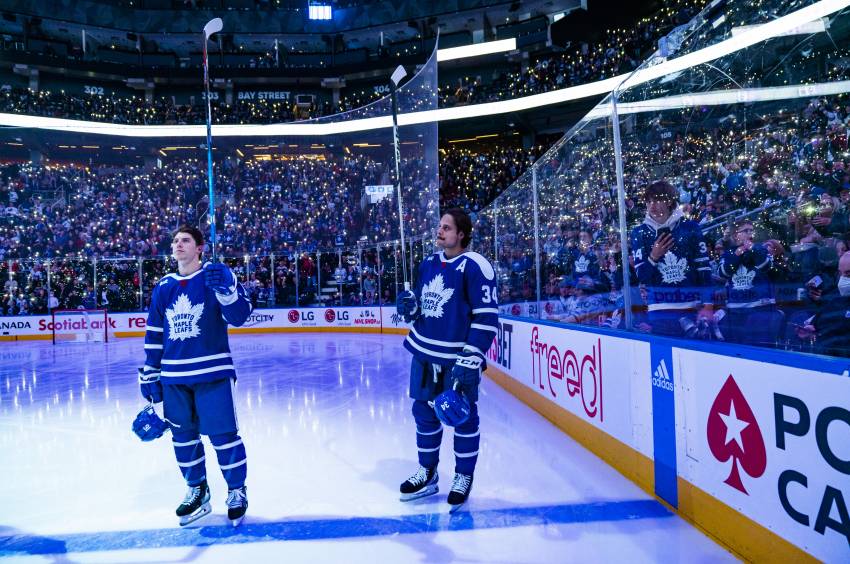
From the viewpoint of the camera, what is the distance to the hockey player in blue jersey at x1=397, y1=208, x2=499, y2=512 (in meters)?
3.06

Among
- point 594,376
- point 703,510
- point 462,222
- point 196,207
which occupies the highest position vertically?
point 196,207

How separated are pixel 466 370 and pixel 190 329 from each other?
4.94ft

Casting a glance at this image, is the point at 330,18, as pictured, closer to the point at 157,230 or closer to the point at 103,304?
the point at 157,230

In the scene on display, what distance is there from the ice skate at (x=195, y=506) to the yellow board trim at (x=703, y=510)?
2561 mm

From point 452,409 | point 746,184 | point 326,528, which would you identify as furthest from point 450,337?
point 746,184

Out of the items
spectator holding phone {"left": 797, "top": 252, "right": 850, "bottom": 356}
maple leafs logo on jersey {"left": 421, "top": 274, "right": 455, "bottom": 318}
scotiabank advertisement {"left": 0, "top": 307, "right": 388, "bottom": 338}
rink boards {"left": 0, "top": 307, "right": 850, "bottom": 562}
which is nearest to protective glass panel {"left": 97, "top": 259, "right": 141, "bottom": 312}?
scotiabank advertisement {"left": 0, "top": 307, "right": 388, "bottom": 338}

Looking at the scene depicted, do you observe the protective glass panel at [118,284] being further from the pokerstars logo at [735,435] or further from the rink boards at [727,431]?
the pokerstars logo at [735,435]

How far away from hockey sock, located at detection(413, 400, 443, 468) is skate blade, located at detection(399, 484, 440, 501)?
132 millimetres

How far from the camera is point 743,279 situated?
327 cm

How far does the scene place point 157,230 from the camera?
55.5 feet

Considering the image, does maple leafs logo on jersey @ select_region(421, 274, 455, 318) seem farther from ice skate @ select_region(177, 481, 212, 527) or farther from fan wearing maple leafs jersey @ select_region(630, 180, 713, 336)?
ice skate @ select_region(177, 481, 212, 527)

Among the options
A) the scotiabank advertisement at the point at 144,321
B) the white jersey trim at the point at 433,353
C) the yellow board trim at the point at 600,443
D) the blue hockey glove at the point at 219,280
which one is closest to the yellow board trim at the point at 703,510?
the yellow board trim at the point at 600,443

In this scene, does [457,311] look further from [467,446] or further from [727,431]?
[727,431]

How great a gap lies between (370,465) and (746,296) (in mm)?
2676
